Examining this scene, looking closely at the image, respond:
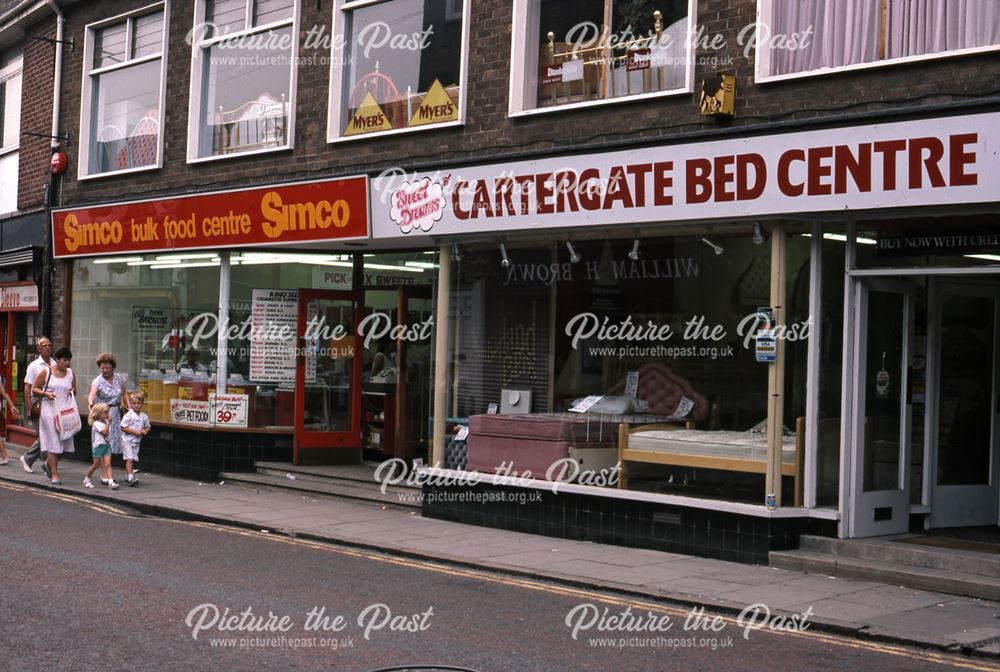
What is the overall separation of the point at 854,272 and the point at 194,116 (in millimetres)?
10285

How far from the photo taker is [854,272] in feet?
34.0

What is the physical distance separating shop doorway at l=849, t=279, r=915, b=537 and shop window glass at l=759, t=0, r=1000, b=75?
1.98 m

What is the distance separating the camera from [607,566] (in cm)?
1030

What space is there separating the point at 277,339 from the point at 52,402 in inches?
118

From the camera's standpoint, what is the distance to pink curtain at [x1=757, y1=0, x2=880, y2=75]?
10258 mm

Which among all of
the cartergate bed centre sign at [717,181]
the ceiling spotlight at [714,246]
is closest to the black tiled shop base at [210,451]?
the cartergate bed centre sign at [717,181]

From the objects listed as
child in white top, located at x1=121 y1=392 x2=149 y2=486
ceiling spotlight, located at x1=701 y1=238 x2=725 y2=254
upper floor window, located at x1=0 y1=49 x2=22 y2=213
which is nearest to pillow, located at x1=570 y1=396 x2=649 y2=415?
ceiling spotlight, located at x1=701 y1=238 x2=725 y2=254

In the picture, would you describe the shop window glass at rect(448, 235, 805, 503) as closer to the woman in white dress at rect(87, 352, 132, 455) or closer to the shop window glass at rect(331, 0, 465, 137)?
the shop window glass at rect(331, 0, 465, 137)

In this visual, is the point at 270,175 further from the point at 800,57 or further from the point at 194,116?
the point at 800,57

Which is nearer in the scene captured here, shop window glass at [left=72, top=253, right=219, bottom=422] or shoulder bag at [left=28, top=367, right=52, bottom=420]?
shoulder bag at [left=28, top=367, right=52, bottom=420]

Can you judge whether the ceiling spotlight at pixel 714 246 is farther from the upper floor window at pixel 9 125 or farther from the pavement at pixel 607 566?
the upper floor window at pixel 9 125

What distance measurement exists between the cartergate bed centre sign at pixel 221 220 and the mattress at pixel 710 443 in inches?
176

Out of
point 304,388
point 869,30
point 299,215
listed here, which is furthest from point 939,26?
point 304,388

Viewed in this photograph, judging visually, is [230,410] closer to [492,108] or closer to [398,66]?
[398,66]
